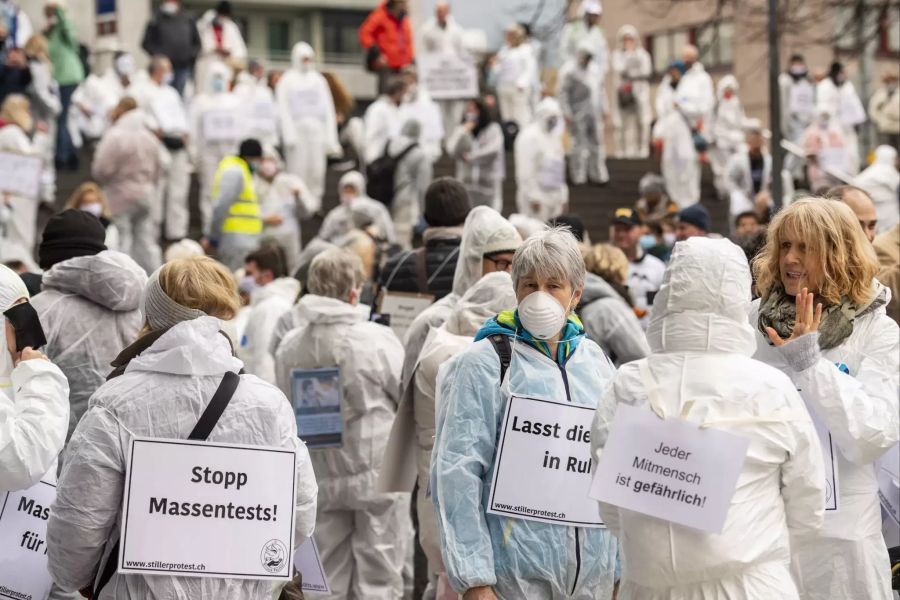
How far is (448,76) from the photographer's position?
23.7 metres

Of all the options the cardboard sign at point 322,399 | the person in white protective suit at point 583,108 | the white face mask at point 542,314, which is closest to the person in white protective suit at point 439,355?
the white face mask at point 542,314

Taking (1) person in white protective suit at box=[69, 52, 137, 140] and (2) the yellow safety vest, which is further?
(1) person in white protective suit at box=[69, 52, 137, 140]

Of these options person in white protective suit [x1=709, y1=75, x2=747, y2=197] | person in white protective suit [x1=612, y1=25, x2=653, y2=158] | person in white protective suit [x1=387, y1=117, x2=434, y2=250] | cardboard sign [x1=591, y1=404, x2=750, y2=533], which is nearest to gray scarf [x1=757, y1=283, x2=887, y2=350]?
cardboard sign [x1=591, y1=404, x2=750, y2=533]

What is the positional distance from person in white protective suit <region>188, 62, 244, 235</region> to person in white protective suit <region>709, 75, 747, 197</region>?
8625mm

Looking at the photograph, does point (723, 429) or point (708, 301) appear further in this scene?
point (708, 301)

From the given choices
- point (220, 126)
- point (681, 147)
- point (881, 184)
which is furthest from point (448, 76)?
point (881, 184)

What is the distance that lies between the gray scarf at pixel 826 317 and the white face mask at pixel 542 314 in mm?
742

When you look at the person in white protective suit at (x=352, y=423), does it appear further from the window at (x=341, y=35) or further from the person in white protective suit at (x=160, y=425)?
the window at (x=341, y=35)

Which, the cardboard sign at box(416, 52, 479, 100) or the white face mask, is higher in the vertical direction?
the cardboard sign at box(416, 52, 479, 100)

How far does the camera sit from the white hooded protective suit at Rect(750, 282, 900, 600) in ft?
17.6

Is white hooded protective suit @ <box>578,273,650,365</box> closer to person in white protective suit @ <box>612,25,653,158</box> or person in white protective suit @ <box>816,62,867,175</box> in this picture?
person in white protective suit @ <box>816,62,867,175</box>

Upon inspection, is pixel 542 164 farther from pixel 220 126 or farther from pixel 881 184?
pixel 881 184

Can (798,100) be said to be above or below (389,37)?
below

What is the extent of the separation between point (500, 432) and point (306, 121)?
1696 centimetres
